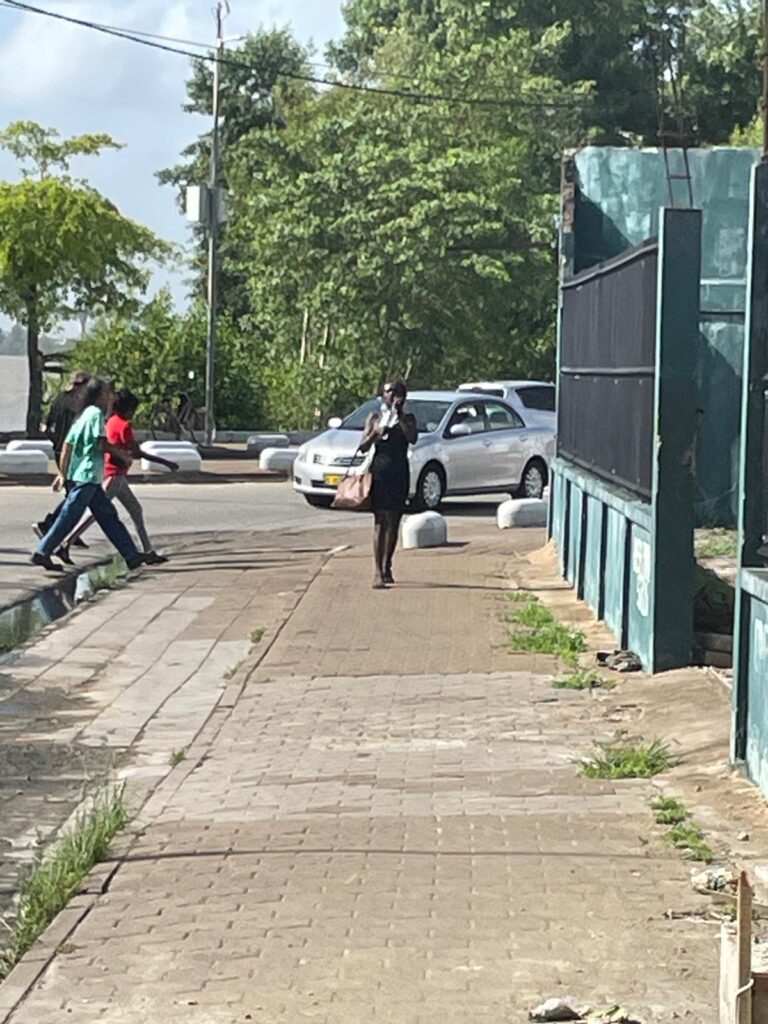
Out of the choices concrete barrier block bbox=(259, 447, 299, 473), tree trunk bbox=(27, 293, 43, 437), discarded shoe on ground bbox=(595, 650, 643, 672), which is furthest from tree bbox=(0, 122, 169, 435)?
discarded shoe on ground bbox=(595, 650, 643, 672)

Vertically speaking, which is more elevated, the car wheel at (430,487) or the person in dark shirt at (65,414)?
the person in dark shirt at (65,414)

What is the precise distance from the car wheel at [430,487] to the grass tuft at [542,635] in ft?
34.5

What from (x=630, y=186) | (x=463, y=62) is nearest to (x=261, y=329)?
(x=463, y=62)

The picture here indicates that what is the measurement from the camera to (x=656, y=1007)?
5.27 meters

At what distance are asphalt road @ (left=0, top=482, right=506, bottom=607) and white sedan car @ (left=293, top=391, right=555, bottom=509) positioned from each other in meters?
0.39

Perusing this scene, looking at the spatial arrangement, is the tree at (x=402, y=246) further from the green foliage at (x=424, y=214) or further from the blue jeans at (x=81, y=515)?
the blue jeans at (x=81, y=515)

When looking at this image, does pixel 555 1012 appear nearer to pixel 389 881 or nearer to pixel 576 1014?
pixel 576 1014

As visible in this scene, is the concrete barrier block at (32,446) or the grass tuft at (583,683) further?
the concrete barrier block at (32,446)

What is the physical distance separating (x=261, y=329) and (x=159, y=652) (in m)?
41.9

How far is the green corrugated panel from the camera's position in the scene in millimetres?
19688

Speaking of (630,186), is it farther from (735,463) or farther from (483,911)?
(483,911)

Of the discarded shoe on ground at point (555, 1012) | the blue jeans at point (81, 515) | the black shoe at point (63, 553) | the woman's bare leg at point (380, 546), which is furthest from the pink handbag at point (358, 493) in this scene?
the discarded shoe on ground at point (555, 1012)

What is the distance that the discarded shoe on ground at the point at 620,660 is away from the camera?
11447 mm

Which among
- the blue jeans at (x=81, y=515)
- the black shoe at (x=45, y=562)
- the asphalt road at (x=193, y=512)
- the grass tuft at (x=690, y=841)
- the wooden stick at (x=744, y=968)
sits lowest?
the asphalt road at (x=193, y=512)
